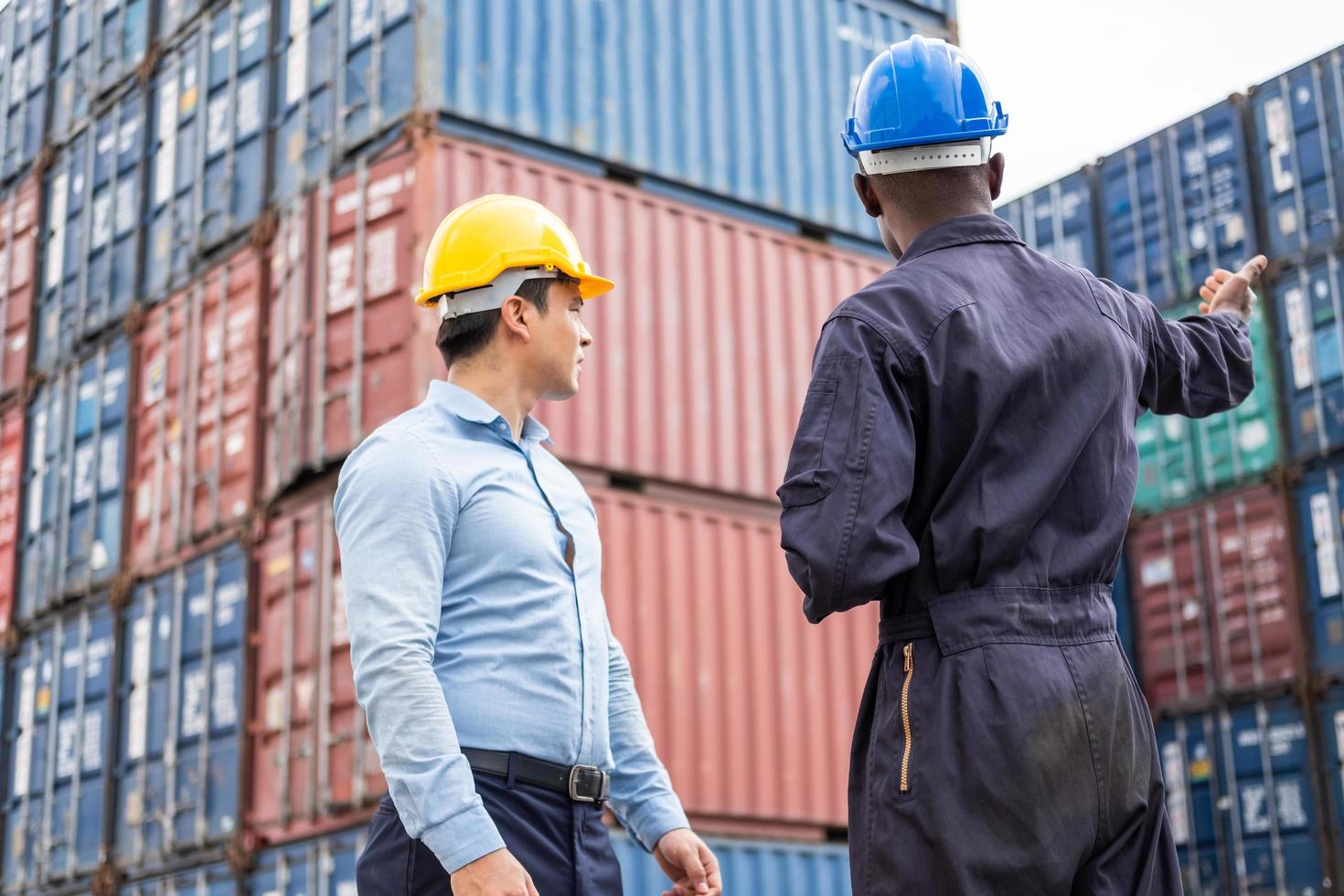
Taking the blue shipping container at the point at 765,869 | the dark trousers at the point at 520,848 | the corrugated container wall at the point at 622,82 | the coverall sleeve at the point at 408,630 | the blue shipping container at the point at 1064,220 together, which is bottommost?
the blue shipping container at the point at 765,869

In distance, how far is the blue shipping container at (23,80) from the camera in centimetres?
1506

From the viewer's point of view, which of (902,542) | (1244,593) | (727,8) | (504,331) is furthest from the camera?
(1244,593)

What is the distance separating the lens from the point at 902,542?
2098 millimetres

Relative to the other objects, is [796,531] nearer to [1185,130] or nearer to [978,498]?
[978,498]

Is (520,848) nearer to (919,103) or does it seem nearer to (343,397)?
(919,103)

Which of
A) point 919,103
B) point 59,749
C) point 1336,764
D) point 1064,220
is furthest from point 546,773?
point 1064,220

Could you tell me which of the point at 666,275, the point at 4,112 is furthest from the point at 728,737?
the point at 4,112

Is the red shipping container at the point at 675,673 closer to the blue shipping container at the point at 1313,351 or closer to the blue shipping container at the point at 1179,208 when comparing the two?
the blue shipping container at the point at 1313,351

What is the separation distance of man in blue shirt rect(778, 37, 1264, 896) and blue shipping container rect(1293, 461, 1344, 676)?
12.6 meters

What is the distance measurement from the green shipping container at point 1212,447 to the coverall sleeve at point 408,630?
41.4 ft

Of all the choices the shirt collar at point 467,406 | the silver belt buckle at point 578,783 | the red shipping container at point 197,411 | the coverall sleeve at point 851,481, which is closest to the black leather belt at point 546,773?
the silver belt buckle at point 578,783

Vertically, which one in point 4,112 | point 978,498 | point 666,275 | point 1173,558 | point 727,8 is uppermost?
point 4,112

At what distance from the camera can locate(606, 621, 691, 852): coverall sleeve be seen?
3.01 meters

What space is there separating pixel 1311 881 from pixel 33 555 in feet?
36.0
